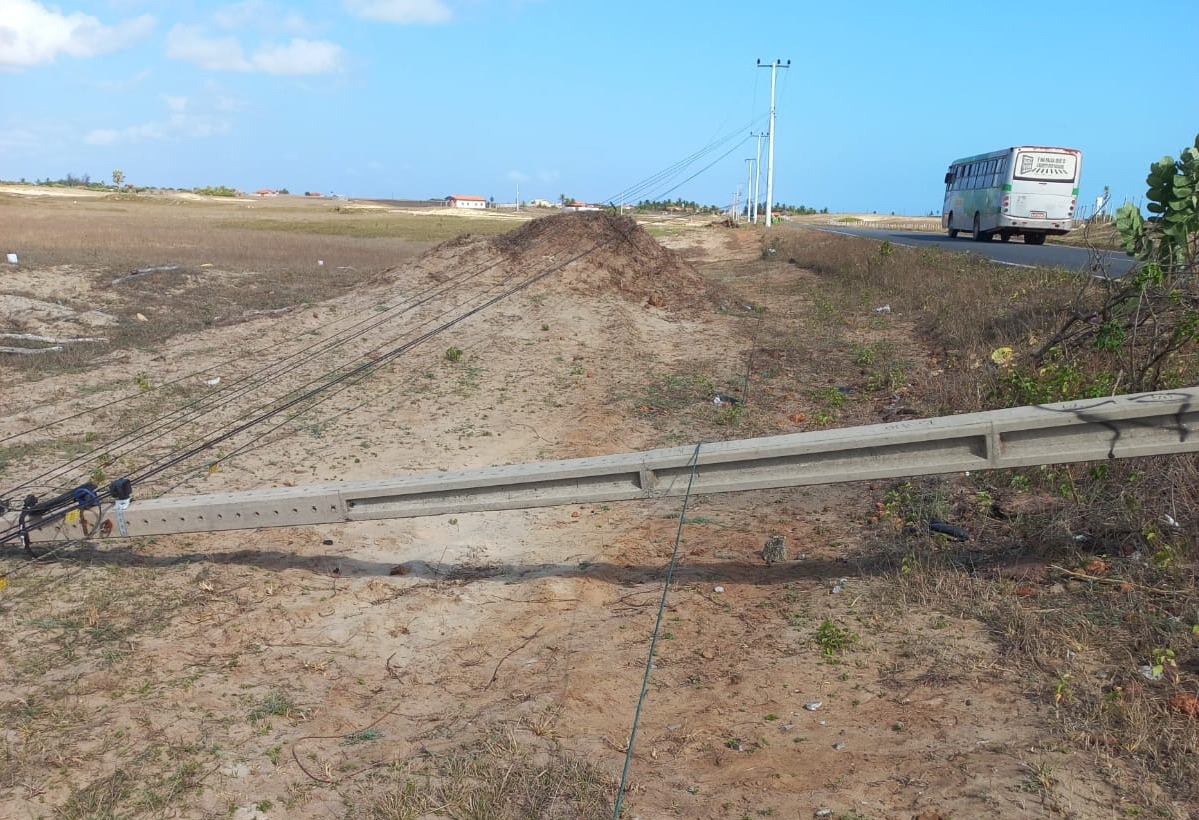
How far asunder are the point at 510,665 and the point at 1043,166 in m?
27.2

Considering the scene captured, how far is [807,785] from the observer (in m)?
3.62

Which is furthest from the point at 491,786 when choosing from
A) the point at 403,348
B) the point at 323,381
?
the point at 403,348

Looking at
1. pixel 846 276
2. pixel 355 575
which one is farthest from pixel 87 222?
pixel 355 575

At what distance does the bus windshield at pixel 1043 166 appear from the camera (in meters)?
27.0

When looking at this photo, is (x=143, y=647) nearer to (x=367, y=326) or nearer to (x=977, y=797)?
(x=977, y=797)

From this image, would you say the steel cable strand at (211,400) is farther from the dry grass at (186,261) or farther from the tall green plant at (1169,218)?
the tall green plant at (1169,218)

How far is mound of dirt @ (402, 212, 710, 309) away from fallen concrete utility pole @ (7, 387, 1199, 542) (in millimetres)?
11069

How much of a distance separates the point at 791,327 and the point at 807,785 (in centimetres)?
1225

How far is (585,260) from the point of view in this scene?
1738 cm

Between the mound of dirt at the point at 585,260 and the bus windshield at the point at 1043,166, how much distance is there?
1381 cm

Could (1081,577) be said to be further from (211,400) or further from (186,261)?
(186,261)

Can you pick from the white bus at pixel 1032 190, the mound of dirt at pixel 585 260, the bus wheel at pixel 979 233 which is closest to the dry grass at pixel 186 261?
the mound of dirt at pixel 585 260

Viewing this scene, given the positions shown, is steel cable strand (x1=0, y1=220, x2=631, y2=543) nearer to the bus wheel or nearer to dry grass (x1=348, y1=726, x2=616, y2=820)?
dry grass (x1=348, y1=726, x2=616, y2=820)

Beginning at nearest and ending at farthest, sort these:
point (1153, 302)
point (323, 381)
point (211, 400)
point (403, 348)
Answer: point (1153, 302)
point (211, 400)
point (323, 381)
point (403, 348)
